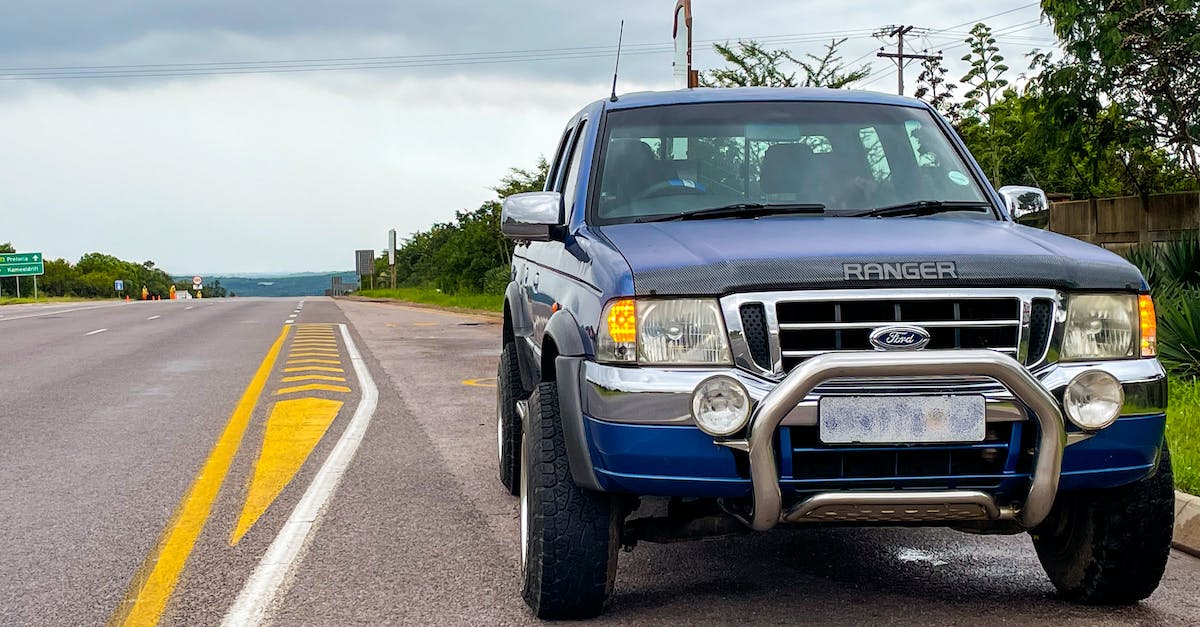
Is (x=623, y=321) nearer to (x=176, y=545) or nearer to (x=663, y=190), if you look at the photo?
(x=663, y=190)

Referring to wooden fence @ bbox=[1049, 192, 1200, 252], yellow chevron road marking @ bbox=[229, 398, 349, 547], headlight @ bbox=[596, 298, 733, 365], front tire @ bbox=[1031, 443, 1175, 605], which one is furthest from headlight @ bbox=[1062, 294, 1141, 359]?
wooden fence @ bbox=[1049, 192, 1200, 252]

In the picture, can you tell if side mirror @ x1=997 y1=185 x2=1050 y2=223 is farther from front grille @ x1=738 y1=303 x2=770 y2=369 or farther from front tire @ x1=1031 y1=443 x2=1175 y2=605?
front grille @ x1=738 y1=303 x2=770 y2=369

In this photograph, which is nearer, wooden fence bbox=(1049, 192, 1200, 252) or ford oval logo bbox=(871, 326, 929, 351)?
ford oval logo bbox=(871, 326, 929, 351)

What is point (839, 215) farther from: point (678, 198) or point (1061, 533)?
point (1061, 533)

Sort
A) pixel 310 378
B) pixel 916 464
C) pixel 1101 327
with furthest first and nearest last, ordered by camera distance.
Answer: pixel 310 378 → pixel 1101 327 → pixel 916 464

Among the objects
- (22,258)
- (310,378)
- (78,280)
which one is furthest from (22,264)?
(310,378)

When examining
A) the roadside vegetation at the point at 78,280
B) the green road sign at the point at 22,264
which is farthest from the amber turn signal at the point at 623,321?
the roadside vegetation at the point at 78,280

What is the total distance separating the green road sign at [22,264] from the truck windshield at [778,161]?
90307 millimetres

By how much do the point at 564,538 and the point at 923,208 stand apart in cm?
190

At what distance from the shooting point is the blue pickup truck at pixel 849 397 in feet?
12.3

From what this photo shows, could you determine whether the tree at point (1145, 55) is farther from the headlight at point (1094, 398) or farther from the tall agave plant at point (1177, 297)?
the headlight at point (1094, 398)

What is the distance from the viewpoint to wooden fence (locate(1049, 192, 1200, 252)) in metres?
13.8

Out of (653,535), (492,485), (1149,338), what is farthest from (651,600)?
(492,485)

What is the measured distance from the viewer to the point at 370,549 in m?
5.52
